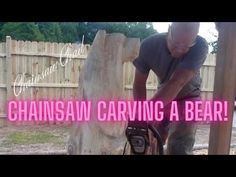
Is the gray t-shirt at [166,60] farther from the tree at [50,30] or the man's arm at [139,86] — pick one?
the tree at [50,30]

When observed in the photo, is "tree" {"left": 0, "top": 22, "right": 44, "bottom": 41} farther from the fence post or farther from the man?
the man

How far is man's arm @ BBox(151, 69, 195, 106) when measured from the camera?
40.8 inches

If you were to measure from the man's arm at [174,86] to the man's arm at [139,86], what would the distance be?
4 cm

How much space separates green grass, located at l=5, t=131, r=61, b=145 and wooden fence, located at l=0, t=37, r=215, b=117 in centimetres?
14

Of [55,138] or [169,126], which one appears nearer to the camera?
[169,126]

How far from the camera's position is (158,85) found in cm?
108

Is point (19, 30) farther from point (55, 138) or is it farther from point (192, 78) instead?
point (192, 78)

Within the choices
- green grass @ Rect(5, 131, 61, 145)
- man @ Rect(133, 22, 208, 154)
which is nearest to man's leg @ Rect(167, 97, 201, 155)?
man @ Rect(133, 22, 208, 154)

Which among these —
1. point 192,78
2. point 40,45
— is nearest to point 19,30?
point 40,45

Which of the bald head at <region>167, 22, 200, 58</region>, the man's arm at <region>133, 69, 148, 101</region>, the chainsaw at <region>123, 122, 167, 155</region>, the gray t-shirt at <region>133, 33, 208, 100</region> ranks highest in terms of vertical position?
the bald head at <region>167, 22, 200, 58</region>

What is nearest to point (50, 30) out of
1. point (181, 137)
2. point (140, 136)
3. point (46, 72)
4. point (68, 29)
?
point (68, 29)
